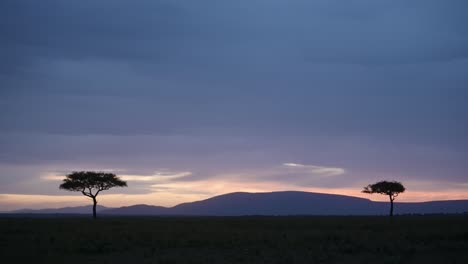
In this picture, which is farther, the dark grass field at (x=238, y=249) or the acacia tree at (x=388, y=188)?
the acacia tree at (x=388, y=188)

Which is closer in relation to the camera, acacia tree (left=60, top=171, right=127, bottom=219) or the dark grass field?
the dark grass field

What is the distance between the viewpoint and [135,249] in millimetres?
29703

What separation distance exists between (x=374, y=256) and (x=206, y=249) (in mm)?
9825

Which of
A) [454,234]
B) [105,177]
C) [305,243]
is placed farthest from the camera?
[105,177]

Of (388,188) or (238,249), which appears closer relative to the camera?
(238,249)

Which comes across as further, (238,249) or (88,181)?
(88,181)

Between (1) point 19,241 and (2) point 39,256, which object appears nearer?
(2) point 39,256

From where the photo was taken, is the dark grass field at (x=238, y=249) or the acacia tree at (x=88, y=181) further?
the acacia tree at (x=88, y=181)

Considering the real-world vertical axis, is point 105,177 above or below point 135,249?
above

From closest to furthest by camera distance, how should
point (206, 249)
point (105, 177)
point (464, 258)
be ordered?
1. point (464, 258)
2. point (206, 249)
3. point (105, 177)

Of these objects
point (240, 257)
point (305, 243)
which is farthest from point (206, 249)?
point (305, 243)

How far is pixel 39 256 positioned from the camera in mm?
25828

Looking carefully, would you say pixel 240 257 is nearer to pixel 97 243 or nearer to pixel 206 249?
pixel 206 249

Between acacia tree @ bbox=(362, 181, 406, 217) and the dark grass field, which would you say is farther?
acacia tree @ bbox=(362, 181, 406, 217)
